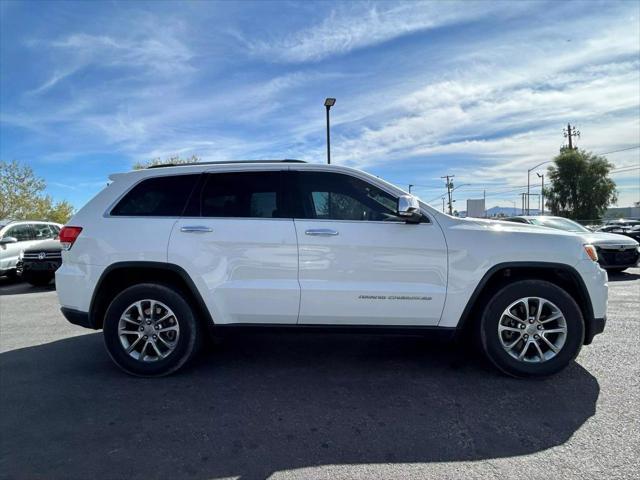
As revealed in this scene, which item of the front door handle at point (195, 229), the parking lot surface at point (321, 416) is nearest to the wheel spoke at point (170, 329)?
the parking lot surface at point (321, 416)

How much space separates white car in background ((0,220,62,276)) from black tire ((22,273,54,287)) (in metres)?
0.53

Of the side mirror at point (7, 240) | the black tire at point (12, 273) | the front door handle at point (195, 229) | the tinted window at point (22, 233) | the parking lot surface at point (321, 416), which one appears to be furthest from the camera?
the tinted window at point (22, 233)

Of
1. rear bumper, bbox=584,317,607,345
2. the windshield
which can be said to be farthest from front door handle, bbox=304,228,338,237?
the windshield

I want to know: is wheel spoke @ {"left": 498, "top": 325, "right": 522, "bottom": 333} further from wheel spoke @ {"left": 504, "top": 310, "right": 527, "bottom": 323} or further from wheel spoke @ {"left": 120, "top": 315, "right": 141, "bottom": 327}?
wheel spoke @ {"left": 120, "top": 315, "right": 141, "bottom": 327}

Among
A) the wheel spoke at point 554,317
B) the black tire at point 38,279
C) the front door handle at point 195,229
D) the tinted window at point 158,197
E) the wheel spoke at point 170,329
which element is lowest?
the black tire at point 38,279

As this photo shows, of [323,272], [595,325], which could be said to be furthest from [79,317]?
[595,325]

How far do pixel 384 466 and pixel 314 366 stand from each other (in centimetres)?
162

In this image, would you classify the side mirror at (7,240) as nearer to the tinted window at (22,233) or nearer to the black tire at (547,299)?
the tinted window at (22,233)

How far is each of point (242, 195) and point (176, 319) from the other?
1319 millimetres

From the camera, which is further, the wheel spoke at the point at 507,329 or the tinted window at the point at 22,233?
the tinted window at the point at 22,233

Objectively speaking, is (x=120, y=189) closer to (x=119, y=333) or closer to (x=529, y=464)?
(x=119, y=333)

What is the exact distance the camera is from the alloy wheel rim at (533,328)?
348cm

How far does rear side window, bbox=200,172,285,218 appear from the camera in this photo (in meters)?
3.65

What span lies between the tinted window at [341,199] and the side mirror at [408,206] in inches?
7.5
